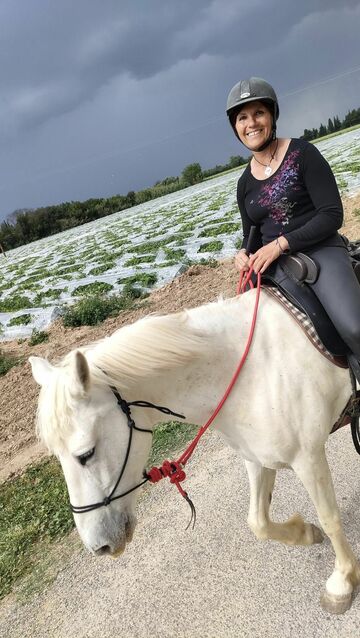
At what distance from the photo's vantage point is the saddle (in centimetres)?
244

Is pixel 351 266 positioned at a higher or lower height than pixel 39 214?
lower

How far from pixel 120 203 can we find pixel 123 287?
42763 mm

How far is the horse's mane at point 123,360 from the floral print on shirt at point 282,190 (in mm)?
923

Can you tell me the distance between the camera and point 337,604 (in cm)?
259

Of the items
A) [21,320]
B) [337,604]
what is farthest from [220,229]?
[337,604]

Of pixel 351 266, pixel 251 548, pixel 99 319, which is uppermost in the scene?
pixel 351 266

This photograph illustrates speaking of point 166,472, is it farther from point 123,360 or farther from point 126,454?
point 123,360

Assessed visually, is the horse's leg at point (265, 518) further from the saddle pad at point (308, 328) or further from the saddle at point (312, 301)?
the saddle pad at point (308, 328)

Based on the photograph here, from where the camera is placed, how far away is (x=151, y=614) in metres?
2.90

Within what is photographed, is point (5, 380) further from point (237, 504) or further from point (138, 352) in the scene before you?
point (138, 352)

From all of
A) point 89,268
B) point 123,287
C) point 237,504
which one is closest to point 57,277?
point 89,268

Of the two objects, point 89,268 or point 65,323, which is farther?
point 89,268

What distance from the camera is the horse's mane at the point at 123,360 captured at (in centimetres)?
197

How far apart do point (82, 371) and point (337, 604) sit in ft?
6.83
